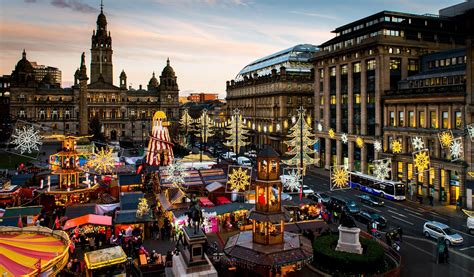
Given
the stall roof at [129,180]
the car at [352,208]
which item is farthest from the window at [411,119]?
the stall roof at [129,180]

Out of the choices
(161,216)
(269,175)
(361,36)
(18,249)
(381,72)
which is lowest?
(161,216)

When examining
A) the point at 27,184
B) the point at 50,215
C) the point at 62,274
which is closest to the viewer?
the point at 62,274

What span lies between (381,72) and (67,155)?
47.7 metres

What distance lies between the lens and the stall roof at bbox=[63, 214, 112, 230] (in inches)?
1241

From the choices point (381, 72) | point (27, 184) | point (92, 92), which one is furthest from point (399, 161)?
point (92, 92)

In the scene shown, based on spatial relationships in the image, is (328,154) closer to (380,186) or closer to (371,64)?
(371,64)

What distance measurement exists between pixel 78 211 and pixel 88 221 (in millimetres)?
3034

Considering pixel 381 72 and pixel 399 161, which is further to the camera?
pixel 381 72

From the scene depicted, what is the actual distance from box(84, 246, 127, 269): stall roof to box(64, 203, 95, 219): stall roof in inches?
541

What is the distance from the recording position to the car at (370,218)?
38.2m

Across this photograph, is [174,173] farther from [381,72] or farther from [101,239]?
[381,72]

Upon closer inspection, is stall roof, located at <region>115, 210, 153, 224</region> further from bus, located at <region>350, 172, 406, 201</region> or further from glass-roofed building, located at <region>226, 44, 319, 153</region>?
glass-roofed building, located at <region>226, 44, 319, 153</region>

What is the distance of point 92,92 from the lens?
469 ft

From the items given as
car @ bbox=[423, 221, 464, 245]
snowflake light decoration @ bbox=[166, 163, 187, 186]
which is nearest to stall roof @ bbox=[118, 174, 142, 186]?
snowflake light decoration @ bbox=[166, 163, 187, 186]
